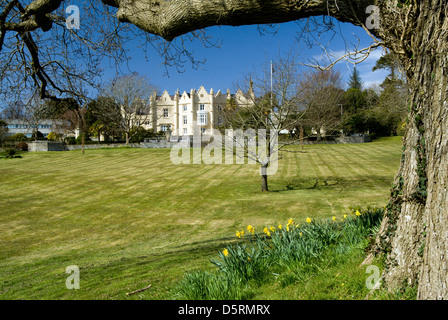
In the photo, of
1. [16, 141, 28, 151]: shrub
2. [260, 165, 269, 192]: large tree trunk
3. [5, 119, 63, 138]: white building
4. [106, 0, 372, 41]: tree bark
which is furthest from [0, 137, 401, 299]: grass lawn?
[16, 141, 28, 151]: shrub

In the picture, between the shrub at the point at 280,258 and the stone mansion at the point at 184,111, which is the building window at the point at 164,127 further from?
the shrub at the point at 280,258

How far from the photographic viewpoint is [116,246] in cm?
903

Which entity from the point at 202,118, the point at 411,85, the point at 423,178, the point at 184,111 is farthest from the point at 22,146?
the point at 423,178

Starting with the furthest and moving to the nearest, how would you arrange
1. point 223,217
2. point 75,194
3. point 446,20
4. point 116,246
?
point 75,194 < point 223,217 < point 116,246 < point 446,20

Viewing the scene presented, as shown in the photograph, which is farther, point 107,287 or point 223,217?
point 223,217

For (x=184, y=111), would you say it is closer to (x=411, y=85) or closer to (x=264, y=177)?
(x=264, y=177)

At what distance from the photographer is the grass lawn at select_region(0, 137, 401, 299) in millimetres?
5699

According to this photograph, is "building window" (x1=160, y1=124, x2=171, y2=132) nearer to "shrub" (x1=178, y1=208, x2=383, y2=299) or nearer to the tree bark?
"shrub" (x1=178, y1=208, x2=383, y2=299)

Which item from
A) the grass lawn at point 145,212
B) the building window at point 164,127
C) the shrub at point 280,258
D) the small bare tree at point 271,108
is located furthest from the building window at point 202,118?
the shrub at point 280,258

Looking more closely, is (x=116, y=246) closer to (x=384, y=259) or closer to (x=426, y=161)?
(x=384, y=259)

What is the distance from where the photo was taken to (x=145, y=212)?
13.8 metres

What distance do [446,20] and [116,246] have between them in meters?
8.93
